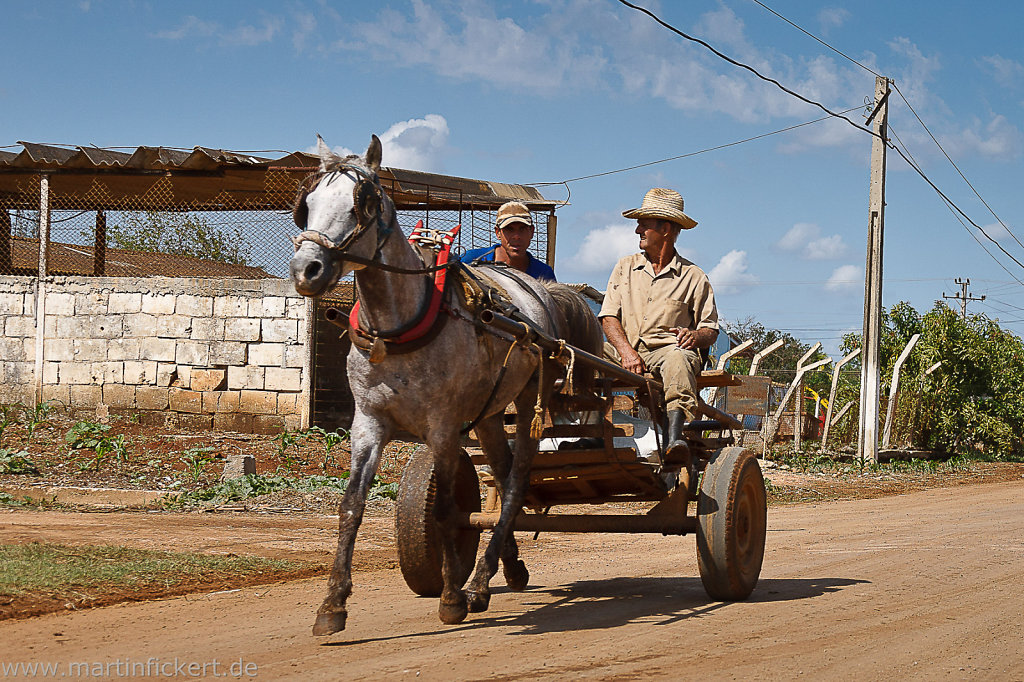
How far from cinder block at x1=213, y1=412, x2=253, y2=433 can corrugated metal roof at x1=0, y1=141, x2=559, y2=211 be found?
132 inches

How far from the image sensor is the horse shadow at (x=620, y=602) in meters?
5.27

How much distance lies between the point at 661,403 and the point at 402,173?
10033 mm

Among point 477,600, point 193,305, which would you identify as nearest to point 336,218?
point 477,600

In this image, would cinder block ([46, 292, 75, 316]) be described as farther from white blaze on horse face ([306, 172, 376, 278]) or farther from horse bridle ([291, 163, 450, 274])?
white blaze on horse face ([306, 172, 376, 278])

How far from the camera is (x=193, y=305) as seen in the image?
14.9 metres

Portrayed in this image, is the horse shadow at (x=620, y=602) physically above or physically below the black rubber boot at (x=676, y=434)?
below

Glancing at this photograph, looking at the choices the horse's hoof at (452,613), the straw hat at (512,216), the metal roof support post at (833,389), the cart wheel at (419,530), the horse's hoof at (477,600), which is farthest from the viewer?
the metal roof support post at (833,389)

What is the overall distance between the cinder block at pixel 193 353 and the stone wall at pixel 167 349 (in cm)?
1

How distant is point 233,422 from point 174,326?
1.63 m

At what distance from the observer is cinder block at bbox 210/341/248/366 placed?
48.3 feet

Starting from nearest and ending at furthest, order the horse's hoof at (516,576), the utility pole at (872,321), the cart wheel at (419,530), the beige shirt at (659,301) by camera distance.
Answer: the cart wheel at (419,530)
the horse's hoof at (516,576)
the beige shirt at (659,301)
the utility pole at (872,321)

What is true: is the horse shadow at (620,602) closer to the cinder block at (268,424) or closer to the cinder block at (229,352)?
the cinder block at (268,424)

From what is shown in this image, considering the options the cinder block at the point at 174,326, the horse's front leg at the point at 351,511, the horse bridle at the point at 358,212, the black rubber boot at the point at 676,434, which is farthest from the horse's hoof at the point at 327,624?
the cinder block at the point at 174,326

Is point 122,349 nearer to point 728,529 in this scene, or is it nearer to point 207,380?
point 207,380
